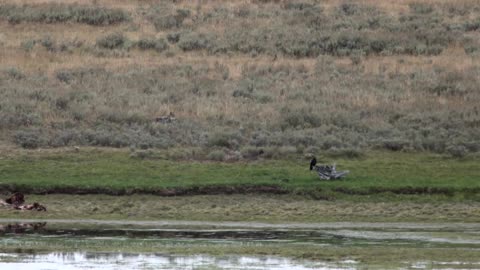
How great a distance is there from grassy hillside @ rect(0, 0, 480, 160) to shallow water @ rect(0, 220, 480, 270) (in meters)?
6.84

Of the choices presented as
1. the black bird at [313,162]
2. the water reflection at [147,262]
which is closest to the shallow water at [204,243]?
the water reflection at [147,262]

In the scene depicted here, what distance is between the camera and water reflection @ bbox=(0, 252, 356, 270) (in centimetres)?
1880

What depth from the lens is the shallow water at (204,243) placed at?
63.0 ft

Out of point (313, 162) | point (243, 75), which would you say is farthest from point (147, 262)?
point (243, 75)

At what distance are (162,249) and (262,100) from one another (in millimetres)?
18297

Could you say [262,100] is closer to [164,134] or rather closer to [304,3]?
[164,134]

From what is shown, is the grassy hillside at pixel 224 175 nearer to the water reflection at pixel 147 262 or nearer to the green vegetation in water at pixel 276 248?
the green vegetation in water at pixel 276 248

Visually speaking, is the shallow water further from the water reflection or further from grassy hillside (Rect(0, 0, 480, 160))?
grassy hillside (Rect(0, 0, 480, 160))

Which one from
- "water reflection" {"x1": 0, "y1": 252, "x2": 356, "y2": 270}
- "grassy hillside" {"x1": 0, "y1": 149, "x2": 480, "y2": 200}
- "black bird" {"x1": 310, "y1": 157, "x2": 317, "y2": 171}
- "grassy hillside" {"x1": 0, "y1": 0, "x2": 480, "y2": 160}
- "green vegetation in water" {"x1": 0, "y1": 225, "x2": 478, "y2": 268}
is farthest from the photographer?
"grassy hillside" {"x1": 0, "y1": 0, "x2": 480, "y2": 160}

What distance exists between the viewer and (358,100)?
38.0 m

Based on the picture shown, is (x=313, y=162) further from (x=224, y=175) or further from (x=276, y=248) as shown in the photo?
(x=276, y=248)

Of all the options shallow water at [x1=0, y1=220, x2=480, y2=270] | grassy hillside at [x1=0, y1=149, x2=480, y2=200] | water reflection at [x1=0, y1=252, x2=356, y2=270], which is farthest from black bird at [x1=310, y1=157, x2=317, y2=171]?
water reflection at [x1=0, y1=252, x2=356, y2=270]

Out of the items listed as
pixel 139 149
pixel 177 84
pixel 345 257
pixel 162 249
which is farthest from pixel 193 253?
pixel 177 84

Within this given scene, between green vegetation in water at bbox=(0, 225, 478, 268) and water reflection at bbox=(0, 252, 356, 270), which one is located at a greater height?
water reflection at bbox=(0, 252, 356, 270)
